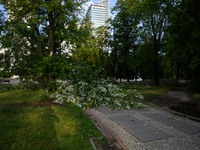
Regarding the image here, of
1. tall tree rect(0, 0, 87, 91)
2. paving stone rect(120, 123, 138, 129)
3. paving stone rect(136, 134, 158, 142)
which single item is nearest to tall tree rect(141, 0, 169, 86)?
tall tree rect(0, 0, 87, 91)

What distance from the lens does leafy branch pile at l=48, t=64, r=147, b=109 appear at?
8766 millimetres

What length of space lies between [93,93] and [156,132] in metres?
5.03

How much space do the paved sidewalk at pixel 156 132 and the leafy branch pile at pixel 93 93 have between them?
2.15 meters

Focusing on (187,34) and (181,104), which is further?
(187,34)

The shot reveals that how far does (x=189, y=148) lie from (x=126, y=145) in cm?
165

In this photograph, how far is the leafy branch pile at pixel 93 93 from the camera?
877cm

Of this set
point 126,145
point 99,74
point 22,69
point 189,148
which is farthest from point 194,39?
point 22,69

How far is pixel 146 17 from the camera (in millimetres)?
22266

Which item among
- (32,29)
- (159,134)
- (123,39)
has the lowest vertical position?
(159,134)

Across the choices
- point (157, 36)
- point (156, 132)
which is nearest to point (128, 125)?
point (156, 132)

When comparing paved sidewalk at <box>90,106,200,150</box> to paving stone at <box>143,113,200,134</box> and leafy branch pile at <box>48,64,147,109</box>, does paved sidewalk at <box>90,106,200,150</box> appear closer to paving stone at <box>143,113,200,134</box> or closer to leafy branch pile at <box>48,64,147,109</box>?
paving stone at <box>143,113,200,134</box>

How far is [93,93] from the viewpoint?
30.5ft

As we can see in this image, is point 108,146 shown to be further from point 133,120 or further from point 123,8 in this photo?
point 123,8

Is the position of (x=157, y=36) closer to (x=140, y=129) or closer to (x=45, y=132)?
(x=140, y=129)
